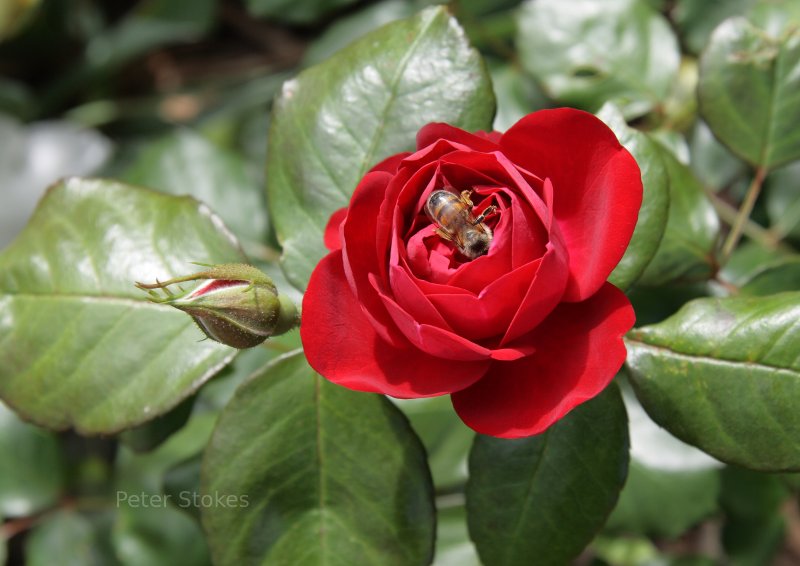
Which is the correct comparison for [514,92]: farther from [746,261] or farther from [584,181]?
[584,181]

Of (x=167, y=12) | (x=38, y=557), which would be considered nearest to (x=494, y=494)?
(x=38, y=557)

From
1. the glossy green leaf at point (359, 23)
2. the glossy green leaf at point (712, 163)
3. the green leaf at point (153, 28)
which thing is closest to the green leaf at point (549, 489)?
the glossy green leaf at point (712, 163)

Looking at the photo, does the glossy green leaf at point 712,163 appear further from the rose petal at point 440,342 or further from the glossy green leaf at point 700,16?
the rose petal at point 440,342

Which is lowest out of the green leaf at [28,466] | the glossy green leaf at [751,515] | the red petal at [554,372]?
the glossy green leaf at [751,515]

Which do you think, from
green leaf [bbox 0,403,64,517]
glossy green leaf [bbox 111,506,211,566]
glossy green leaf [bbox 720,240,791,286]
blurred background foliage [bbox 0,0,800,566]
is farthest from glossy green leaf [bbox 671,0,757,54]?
green leaf [bbox 0,403,64,517]

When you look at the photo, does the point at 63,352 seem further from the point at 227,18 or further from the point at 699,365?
the point at 227,18

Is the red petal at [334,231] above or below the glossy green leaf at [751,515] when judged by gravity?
above
